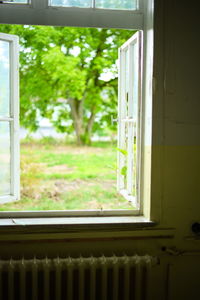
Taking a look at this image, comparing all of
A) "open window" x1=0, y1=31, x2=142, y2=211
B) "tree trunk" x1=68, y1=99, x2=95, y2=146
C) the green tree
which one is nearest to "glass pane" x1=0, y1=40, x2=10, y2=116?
"open window" x1=0, y1=31, x2=142, y2=211

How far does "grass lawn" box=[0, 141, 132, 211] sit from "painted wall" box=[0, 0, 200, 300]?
203cm

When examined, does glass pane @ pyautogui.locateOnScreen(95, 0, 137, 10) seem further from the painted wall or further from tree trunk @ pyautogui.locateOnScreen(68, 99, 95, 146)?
tree trunk @ pyautogui.locateOnScreen(68, 99, 95, 146)

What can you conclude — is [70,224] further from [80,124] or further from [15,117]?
[80,124]

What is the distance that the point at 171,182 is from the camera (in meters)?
2.02

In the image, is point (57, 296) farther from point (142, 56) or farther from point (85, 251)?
point (142, 56)

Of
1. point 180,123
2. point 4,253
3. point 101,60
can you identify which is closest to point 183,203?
point 180,123

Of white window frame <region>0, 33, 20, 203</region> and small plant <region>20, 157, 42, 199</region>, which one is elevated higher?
white window frame <region>0, 33, 20, 203</region>

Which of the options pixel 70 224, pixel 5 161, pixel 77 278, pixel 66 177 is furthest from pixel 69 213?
pixel 66 177

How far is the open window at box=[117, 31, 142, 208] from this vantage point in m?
2.16

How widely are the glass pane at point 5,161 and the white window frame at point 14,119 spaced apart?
0.09 feet

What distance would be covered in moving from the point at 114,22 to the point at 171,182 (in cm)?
110

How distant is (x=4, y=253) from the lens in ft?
6.36

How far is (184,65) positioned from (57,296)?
159 cm

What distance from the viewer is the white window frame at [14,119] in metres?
2.14
